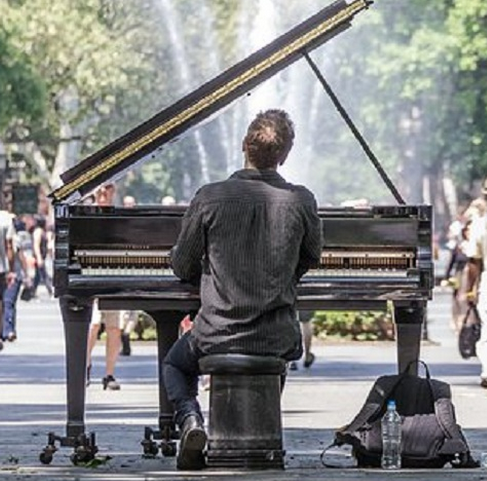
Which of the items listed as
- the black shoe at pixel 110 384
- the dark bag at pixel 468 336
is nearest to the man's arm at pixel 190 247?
the black shoe at pixel 110 384

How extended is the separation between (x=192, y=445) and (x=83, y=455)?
4.48ft

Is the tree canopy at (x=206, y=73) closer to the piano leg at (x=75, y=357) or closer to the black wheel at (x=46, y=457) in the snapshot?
the piano leg at (x=75, y=357)

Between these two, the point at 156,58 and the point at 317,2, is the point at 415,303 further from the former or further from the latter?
the point at 156,58

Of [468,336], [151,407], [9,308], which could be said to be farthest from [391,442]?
[9,308]

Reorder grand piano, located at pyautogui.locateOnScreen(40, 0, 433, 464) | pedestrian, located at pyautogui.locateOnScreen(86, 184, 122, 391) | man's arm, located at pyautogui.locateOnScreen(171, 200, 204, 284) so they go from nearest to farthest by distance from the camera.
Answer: man's arm, located at pyautogui.locateOnScreen(171, 200, 204, 284), grand piano, located at pyautogui.locateOnScreen(40, 0, 433, 464), pedestrian, located at pyautogui.locateOnScreen(86, 184, 122, 391)

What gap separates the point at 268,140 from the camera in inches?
537

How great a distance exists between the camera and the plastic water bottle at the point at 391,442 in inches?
540

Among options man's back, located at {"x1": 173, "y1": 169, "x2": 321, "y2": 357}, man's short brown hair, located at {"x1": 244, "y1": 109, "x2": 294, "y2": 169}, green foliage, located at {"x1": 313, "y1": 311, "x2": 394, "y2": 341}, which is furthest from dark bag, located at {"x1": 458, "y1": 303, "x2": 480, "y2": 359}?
man's back, located at {"x1": 173, "y1": 169, "x2": 321, "y2": 357}

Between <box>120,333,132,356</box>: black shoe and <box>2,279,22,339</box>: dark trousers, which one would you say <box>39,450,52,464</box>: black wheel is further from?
<box>2,279,22,339</box>: dark trousers

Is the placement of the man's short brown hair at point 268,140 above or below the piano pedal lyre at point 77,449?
above

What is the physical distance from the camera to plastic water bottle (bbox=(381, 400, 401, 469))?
13.7 metres

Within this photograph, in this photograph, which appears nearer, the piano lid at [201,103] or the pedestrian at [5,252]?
the piano lid at [201,103]

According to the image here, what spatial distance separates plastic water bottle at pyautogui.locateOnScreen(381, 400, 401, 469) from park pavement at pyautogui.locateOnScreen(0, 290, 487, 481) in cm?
27

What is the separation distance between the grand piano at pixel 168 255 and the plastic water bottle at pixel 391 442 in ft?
4.14
